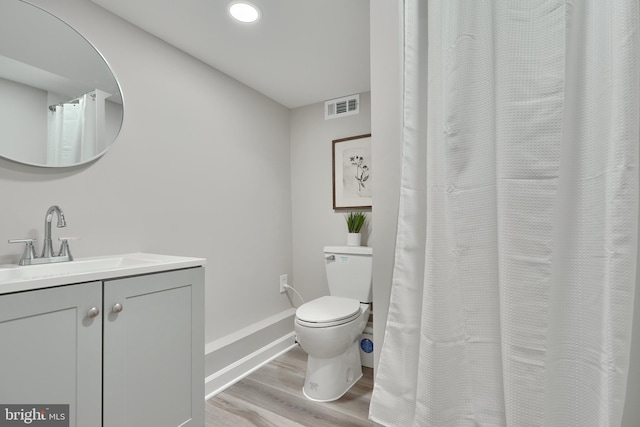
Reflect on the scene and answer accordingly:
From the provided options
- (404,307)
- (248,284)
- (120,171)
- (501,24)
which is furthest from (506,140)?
(248,284)

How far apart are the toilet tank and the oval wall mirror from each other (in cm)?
158

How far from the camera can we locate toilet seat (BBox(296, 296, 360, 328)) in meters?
1.69

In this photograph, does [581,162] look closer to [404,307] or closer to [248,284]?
[404,307]

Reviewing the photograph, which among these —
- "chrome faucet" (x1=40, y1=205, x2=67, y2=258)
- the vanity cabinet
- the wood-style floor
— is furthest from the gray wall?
the vanity cabinet

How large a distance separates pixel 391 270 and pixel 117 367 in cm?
105

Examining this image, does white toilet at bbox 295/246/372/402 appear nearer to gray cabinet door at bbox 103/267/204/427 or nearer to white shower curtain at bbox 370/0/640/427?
gray cabinet door at bbox 103/267/204/427

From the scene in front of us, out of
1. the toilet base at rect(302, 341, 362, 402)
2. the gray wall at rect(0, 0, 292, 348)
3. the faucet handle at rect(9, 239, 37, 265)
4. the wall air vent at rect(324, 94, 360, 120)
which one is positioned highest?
the wall air vent at rect(324, 94, 360, 120)

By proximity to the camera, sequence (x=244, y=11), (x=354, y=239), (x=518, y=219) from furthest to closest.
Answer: (x=354, y=239) → (x=244, y=11) → (x=518, y=219)

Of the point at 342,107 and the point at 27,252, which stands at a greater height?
the point at 342,107

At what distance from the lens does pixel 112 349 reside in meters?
1.05

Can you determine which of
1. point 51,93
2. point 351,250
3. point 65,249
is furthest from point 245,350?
point 51,93

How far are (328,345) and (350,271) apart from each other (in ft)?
2.03

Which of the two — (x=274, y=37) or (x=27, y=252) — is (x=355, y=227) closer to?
(x=274, y=37)

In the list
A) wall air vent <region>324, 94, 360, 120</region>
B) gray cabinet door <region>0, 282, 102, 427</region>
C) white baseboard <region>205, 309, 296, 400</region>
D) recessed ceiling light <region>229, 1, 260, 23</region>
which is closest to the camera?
gray cabinet door <region>0, 282, 102, 427</region>
